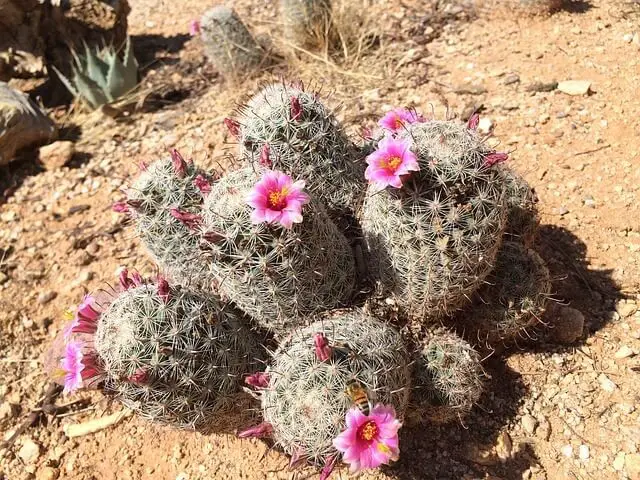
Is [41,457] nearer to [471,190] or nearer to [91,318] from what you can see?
[91,318]

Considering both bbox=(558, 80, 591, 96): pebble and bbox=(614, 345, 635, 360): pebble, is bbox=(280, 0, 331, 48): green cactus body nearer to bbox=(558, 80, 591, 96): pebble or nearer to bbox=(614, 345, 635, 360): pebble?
bbox=(558, 80, 591, 96): pebble

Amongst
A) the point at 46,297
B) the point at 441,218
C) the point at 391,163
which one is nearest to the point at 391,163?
the point at 391,163

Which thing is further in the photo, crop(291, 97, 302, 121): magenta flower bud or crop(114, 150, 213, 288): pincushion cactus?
crop(114, 150, 213, 288): pincushion cactus

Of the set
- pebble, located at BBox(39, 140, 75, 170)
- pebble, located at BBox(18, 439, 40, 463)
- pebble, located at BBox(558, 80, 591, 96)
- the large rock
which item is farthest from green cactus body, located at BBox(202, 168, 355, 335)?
the large rock

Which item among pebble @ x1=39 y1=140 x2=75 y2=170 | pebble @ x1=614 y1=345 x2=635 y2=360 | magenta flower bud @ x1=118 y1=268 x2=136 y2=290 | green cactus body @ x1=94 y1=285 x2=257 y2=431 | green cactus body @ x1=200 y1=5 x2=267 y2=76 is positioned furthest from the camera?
Result: green cactus body @ x1=200 y1=5 x2=267 y2=76

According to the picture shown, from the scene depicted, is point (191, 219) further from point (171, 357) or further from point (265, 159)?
point (171, 357)

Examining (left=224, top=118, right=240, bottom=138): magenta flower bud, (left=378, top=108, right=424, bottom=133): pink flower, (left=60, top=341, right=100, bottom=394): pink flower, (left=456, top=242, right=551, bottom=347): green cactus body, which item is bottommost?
(left=456, top=242, right=551, bottom=347): green cactus body

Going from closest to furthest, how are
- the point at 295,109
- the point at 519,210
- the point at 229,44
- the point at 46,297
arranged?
1. the point at 295,109
2. the point at 519,210
3. the point at 46,297
4. the point at 229,44
